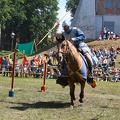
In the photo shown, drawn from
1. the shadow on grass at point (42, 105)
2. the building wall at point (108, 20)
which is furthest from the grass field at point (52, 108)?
the building wall at point (108, 20)

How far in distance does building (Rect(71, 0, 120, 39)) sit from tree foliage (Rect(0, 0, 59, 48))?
1348cm

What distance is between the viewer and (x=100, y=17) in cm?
4194

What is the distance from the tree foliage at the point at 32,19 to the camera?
5447 centimetres

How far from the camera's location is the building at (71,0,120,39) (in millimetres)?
41469

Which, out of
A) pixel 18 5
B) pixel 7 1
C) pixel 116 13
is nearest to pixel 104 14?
pixel 116 13

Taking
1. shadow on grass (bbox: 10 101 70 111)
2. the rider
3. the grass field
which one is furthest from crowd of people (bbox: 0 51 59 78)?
the rider

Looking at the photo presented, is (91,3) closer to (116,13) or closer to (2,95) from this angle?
(116,13)

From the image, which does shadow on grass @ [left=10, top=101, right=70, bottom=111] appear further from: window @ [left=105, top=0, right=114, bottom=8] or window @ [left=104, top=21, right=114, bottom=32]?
A: window @ [left=105, top=0, right=114, bottom=8]

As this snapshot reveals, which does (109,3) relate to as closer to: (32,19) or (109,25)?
(109,25)

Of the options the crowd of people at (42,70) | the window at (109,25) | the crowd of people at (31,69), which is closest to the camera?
the crowd of people at (42,70)

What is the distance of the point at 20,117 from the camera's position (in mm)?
7699

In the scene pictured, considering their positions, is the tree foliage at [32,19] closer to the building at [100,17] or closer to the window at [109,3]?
the building at [100,17]

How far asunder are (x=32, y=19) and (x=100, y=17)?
1616 centimetres

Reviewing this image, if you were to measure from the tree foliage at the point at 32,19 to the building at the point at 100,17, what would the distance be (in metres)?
13.5
